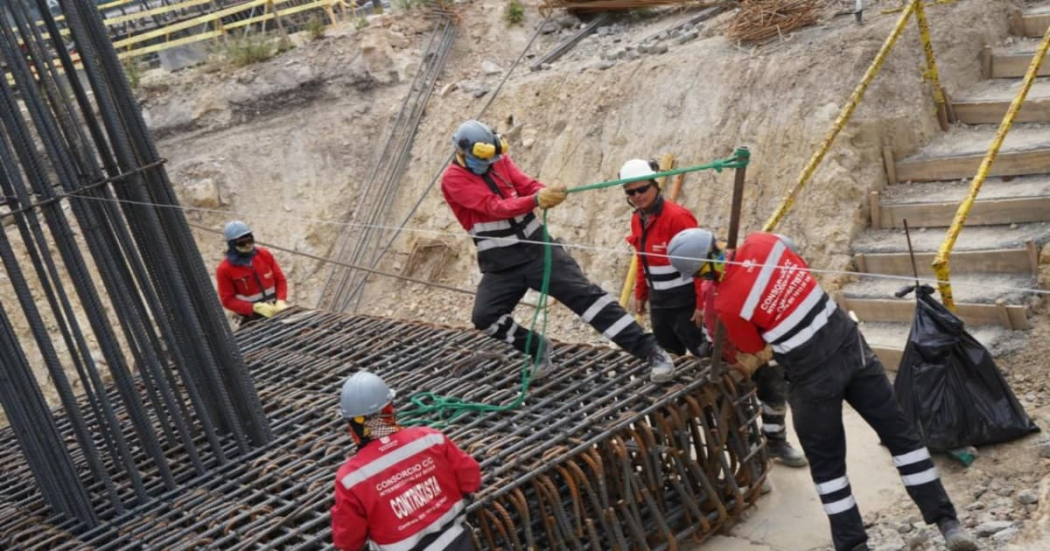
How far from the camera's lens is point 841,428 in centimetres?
477

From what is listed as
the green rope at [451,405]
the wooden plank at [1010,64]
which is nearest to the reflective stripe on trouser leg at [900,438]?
the green rope at [451,405]

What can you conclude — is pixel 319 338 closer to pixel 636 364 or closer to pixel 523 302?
pixel 636 364

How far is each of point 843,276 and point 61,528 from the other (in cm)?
567

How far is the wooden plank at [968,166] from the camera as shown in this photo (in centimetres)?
746

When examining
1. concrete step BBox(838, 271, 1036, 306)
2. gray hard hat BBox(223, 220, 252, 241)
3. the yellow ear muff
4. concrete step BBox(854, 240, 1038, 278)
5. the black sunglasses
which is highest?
the yellow ear muff

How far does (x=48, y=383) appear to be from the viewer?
13.2 meters

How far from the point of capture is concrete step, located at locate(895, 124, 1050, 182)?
7.51 m

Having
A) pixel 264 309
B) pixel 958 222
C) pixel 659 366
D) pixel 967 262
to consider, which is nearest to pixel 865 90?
pixel 967 262

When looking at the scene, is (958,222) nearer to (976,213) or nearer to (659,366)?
(976,213)

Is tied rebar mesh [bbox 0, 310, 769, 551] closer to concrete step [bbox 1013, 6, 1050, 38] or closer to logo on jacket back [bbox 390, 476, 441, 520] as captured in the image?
logo on jacket back [bbox 390, 476, 441, 520]

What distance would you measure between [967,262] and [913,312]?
0.49m

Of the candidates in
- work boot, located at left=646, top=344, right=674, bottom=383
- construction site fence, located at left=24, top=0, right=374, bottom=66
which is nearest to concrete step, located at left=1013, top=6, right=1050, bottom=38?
work boot, located at left=646, top=344, right=674, bottom=383

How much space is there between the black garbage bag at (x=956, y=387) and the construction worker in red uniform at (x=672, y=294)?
84cm

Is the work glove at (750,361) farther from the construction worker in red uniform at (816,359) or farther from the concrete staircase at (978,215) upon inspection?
the concrete staircase at (978,215)
